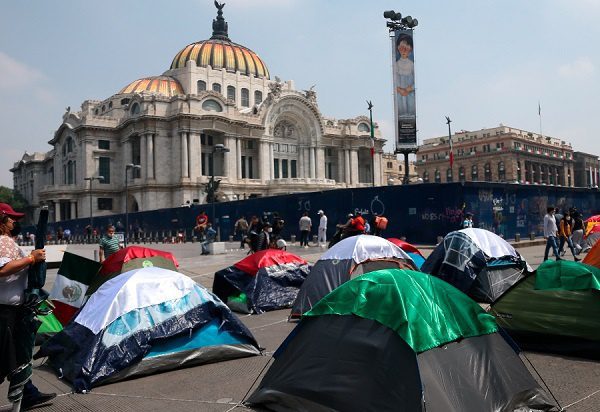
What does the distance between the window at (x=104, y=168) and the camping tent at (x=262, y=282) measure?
59657mm

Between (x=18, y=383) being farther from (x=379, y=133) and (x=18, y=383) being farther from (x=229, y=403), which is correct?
(x=379, y=133)

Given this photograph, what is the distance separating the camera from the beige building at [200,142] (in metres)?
59.7

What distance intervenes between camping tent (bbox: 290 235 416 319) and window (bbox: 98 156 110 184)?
61797mm

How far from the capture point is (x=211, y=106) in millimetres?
61344

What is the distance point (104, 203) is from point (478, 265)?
62.5 m

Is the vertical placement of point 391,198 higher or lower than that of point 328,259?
higher

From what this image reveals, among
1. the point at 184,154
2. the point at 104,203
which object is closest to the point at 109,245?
the point at 184,154

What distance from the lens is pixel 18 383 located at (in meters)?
4.53

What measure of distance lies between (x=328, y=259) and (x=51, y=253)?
662 inches

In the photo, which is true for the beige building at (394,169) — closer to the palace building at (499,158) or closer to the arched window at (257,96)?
the palace building at (499,158)

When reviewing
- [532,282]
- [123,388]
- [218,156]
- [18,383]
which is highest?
[218,156]

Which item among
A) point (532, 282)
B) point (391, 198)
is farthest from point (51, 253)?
point (532, 282)

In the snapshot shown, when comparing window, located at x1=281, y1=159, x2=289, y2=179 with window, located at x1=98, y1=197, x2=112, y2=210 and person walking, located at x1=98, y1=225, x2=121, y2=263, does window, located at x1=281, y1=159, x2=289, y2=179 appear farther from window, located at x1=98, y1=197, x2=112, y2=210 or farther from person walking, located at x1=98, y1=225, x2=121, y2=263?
person walking, located at x1=98, y1=225, x2=121, y2=263

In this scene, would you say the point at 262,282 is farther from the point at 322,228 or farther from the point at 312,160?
the point at 312,160
